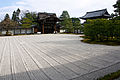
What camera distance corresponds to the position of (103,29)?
8586mm

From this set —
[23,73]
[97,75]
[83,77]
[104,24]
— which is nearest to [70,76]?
[83,77]

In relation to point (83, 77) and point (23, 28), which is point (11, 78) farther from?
point (23, 28)

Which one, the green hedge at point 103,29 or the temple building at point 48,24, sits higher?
the temple building at point 48,24

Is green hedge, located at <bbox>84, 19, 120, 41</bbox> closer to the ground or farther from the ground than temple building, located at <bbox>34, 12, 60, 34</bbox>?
closer to the ground

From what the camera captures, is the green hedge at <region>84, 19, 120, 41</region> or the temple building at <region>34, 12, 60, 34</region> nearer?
the green hedge at <region>84, 19, 120, 41</region>

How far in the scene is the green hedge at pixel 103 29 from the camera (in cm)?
803

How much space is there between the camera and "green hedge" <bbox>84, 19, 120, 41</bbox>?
316 inches

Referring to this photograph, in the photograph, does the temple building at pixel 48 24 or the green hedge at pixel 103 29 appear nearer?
the green hedge at pixel 103 29

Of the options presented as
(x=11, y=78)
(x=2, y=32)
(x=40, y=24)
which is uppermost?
(x=40, y=24)

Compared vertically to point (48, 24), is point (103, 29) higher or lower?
lower

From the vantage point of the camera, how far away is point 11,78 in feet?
8.14

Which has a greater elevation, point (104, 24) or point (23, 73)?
point (104, 24)

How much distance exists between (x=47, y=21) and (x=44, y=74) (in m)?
26.7

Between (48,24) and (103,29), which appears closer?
(103,29)
